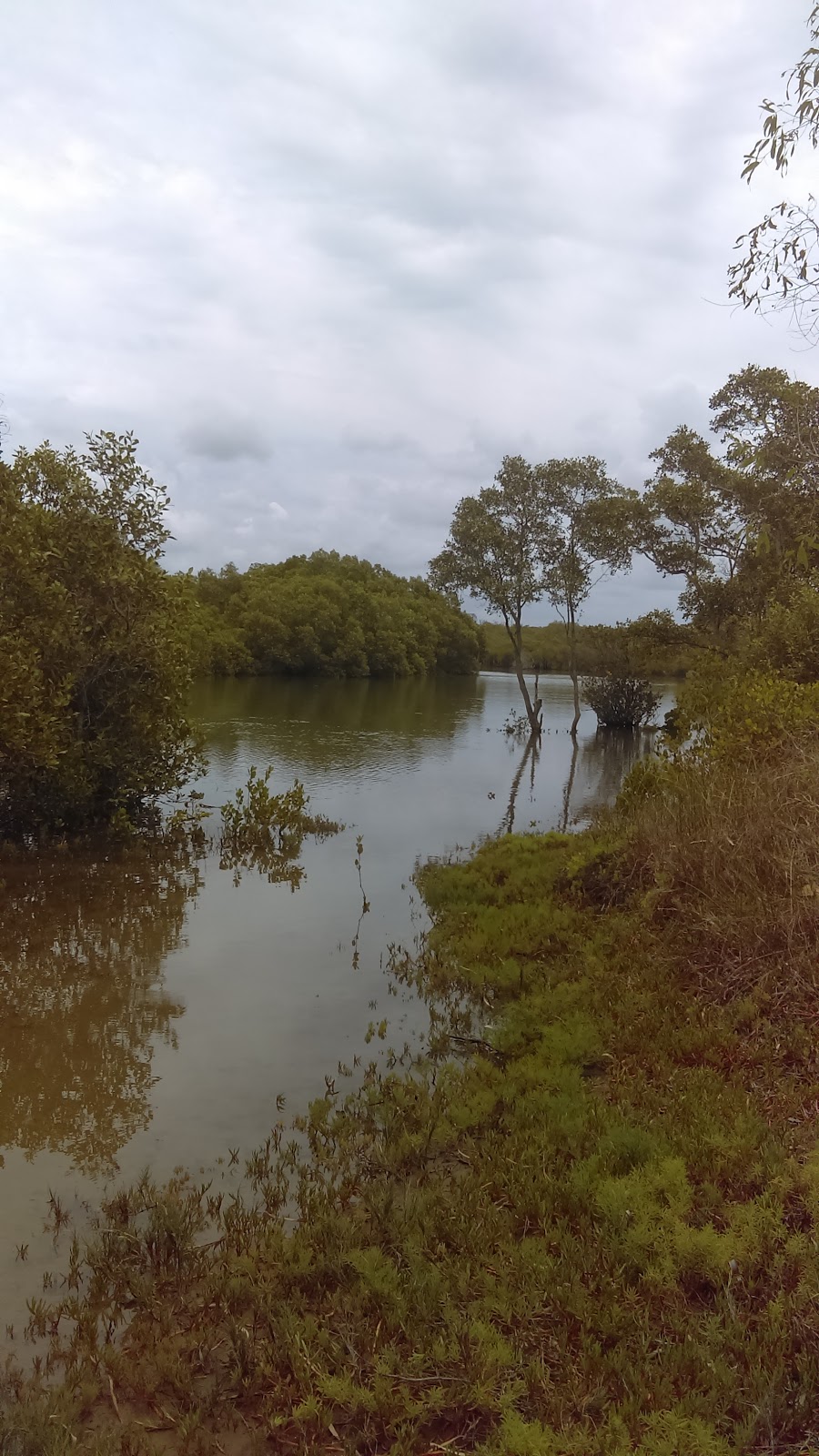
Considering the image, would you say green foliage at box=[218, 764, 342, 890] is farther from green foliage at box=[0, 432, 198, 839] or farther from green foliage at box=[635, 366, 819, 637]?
green foliage at box=[635, 366, 819, 637]

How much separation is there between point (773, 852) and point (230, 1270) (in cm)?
572

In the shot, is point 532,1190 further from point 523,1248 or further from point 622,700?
point 622,700

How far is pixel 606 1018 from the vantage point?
23.5 ft

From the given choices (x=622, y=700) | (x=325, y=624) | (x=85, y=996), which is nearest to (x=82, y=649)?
(x=85, y=996)

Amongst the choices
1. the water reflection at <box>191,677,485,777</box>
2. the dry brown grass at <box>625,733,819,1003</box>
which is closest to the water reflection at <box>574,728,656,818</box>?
the water reflection at <box>191,677,485,777</box>

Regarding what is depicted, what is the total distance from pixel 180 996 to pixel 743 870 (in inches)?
234

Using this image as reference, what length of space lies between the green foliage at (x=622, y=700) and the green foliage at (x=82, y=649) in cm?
2820

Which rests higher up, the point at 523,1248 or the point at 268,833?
the point at 523,1248

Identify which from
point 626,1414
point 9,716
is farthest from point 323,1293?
point 9,716

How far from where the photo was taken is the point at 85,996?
8.60 metres

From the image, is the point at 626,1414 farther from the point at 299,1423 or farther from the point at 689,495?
the point at 689,495

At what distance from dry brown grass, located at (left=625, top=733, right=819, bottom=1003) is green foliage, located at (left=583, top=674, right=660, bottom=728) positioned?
2991 cm

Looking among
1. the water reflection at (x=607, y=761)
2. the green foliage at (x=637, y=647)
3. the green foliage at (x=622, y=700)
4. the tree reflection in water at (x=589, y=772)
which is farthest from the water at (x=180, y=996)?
the green foliage at (x=622, y=700)

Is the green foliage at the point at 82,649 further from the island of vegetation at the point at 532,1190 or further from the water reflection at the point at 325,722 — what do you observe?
the water reflection at the point at 325,722
